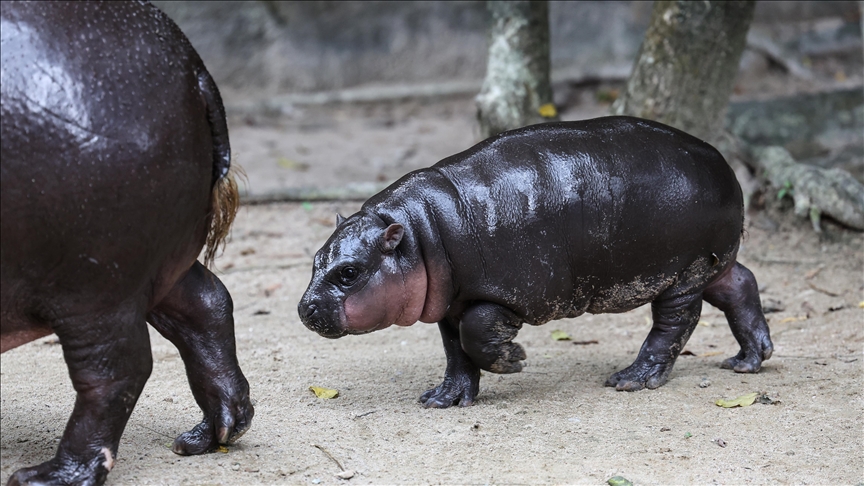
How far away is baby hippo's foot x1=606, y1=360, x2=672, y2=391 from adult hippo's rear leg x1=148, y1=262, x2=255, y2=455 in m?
1.66

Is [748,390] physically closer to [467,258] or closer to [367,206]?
[467,258]

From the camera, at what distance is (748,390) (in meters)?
3.98

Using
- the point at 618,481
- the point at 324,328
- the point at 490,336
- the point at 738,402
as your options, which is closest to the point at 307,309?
the point at 324,328

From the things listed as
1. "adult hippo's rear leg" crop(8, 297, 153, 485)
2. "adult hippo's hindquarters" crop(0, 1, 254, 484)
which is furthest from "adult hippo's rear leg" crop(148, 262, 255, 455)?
"adult hippo's rear leg" crop(8, 297, 153, 485)

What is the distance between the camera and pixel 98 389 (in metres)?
2.78

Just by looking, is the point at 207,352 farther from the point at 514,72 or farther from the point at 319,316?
the point at 514,72

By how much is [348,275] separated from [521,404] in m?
0.93

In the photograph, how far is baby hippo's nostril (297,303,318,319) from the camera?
3668mm

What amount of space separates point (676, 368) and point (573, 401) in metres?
0.72

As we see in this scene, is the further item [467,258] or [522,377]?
[522,377]

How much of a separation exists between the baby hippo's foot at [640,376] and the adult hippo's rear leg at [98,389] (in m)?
2.10

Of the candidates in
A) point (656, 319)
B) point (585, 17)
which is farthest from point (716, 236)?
point (585, 17)

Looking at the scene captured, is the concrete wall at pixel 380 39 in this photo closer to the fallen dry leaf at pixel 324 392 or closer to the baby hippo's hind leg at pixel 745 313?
the baby hippo's hind leg at pixel 745 313

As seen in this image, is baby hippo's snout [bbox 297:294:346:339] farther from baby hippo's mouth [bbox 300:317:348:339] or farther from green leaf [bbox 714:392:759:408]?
green leaf [bbox 714:392:759:408]
